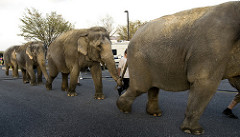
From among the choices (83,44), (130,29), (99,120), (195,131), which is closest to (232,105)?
(195,131)

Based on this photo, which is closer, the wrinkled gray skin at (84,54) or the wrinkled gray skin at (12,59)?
the wrinkled gray skin at (84,54)

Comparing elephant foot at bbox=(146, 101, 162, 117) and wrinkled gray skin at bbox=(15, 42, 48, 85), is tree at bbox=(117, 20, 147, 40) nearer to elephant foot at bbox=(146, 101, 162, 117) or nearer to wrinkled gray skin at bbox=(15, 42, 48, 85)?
wrinkled gray skin at bbox=(15, 42, 48, 85)

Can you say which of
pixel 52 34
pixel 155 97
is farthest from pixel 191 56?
pixel 52 34

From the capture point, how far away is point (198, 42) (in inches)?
89.5

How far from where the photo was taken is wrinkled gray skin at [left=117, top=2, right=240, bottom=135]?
2.17 meters

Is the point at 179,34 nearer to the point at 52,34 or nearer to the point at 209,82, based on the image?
the point at 209,82

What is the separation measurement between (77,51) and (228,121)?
13.4 ft

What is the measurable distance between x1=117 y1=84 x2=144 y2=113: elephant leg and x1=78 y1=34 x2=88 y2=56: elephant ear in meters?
1.98

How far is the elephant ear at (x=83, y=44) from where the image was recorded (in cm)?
476

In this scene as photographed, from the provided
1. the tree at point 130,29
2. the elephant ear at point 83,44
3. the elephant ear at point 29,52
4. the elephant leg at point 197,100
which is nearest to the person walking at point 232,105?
the elephant leg at point 197,100

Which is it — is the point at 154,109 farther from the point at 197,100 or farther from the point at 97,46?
the point at 97,46

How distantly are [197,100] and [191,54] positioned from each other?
64 cm

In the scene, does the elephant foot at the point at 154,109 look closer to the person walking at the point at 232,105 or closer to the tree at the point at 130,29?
the person walking at the point at 232,105

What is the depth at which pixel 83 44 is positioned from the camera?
4.79 m
